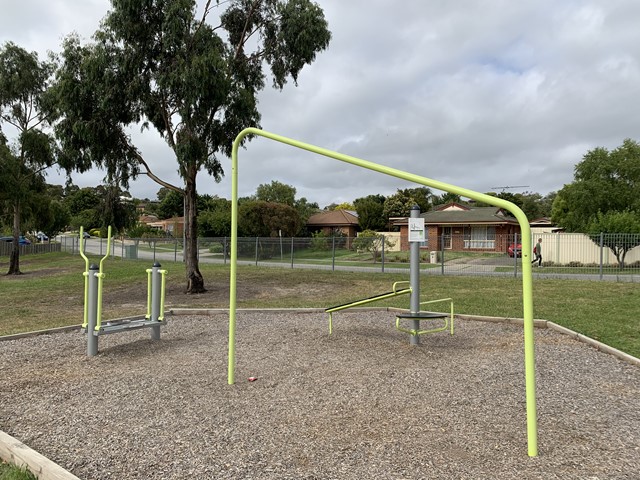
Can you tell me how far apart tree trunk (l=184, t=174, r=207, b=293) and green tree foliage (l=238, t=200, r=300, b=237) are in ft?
72.0

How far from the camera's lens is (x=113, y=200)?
14.2 meters

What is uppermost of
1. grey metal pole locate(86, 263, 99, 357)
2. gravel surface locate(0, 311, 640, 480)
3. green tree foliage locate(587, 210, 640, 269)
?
green tree foliage locate(587, 210, 640, 269)

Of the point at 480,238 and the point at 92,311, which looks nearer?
the point at 92,311

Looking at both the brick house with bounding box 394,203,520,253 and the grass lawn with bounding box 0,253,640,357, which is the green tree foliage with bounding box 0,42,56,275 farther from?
the brick house with bounding box 394,203,520,253

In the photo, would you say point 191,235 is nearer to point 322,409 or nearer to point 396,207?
point 322,409

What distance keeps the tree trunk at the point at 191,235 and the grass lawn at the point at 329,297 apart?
20.9 inches

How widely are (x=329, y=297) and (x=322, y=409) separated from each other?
8.60 meters

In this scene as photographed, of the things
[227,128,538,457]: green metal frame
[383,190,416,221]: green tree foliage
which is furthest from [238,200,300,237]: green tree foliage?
[227,128,538,457]: green metal frame

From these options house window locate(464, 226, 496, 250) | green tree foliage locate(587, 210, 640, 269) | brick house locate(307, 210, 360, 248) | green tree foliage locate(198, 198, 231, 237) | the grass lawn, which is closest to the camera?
the grass lawn

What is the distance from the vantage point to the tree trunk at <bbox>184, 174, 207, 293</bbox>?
1332 centimetres

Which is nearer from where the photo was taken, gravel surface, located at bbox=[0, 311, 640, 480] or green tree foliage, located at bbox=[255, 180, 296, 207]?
gravel surface, located at bbox=[0, 311, 640, 480]

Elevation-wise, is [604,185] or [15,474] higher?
[604,185]

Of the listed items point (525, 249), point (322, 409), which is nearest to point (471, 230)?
point (322, 409)

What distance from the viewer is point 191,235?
1342cm
